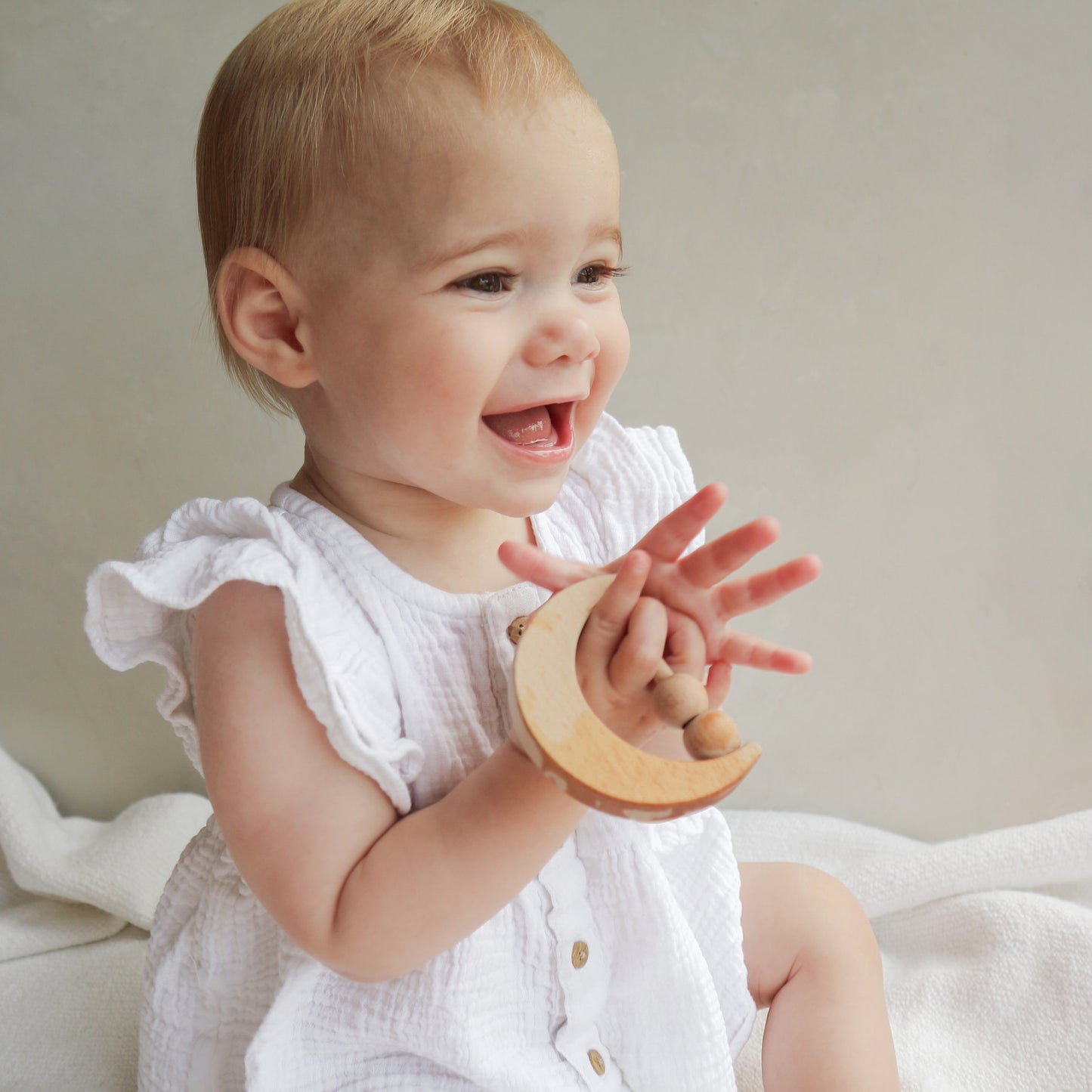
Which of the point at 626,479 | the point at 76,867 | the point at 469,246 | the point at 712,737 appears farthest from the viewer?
the point at 76,867

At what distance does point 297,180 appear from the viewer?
0.62m

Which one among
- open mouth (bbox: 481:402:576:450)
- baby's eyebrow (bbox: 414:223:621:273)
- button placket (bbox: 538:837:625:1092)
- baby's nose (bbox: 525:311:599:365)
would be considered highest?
baby's eyebrow (bbox: 414:223:621:273)

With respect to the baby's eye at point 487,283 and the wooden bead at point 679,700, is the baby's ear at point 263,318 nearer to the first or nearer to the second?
the baby's eye at point 487,283

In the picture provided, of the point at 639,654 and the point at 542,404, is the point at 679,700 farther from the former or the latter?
the point at 542,404

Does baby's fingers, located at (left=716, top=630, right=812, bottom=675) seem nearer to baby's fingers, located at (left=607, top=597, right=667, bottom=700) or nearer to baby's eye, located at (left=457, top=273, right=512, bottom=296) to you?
baby's fingers, located at (left=607, top=597, right=667, bottom=700)

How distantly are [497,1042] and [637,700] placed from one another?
25cm

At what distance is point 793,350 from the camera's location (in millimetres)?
1008

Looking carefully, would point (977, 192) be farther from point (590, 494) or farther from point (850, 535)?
point (590, 494)

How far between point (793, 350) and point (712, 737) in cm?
59

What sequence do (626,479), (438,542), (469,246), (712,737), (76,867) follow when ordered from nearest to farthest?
(712,737) → (469,246) → (438,542) → (626,479) → (76,867)

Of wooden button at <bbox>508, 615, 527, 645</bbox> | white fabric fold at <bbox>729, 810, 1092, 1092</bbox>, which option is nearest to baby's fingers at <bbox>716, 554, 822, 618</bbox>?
wooden button at <bbox>508, 615, 527, 645</bbox>

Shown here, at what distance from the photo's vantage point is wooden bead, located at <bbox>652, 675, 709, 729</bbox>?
516mm

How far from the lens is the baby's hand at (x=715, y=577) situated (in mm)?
553

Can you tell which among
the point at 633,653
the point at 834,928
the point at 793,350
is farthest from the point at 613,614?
the point at 793,350
